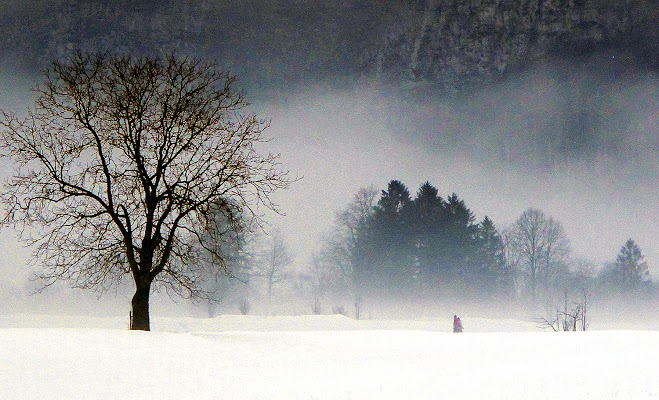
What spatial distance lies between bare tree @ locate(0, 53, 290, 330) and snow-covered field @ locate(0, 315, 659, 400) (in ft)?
9.02

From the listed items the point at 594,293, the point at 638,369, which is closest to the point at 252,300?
the point at 594,293

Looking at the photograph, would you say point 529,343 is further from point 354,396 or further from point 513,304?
point 513,304

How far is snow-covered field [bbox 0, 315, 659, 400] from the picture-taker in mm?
10117

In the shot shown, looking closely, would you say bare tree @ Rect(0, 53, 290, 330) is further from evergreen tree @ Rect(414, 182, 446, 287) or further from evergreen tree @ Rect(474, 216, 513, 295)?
evergreen tree @ Rect(474, 216, 513, 295)

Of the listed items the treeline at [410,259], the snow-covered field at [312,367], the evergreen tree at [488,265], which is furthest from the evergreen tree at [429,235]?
the snow-covered field at [312,367]

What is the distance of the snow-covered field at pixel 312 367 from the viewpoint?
10117mm

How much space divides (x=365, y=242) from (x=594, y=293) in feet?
109

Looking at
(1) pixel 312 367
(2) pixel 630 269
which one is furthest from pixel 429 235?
(1) pixel 312 367

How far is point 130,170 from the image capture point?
16344 millimetres

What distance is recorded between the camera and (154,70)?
1692cm

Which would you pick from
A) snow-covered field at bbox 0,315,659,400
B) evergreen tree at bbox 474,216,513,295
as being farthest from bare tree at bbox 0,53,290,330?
evergreen tree at bbox 474,216,513,295

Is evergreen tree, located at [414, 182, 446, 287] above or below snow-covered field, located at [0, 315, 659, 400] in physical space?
above

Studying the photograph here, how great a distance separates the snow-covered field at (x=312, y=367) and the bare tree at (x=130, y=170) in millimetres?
2751

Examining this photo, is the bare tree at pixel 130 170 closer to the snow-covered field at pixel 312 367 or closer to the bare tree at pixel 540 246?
the snow-covered field at pixel 312 367
